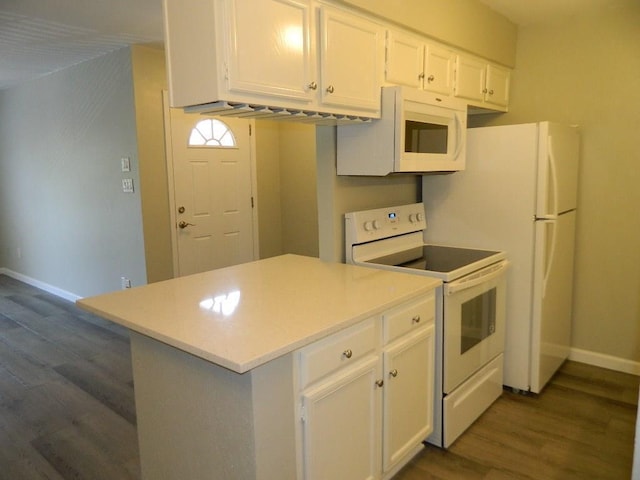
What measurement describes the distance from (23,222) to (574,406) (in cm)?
601

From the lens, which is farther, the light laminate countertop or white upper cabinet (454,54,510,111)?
white upper cabinet (454,54,510,111)

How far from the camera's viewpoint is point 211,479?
5.16 feet

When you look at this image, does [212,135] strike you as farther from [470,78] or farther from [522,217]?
[522,217]

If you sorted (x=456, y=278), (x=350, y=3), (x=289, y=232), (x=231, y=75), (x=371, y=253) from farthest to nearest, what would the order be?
(x=289, y=232)
(x=371, y=253)
(x=456, y=278)
(x=350, y=3)
(x=231, y=75)

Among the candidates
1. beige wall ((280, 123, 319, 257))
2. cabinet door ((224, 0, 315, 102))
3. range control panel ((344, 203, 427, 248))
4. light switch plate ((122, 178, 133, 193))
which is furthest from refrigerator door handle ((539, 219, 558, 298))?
light switch plate ((122, 178, 133, 193))

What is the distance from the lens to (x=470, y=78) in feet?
9.86

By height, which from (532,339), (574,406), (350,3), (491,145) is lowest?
(574,406)

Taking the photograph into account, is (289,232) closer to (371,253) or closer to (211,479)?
(371,253)

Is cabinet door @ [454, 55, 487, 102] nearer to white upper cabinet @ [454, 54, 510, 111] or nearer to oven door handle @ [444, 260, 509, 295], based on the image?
white upper cabinet @ [454, 54, 510, 111]

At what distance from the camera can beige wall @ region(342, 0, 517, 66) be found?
235cm

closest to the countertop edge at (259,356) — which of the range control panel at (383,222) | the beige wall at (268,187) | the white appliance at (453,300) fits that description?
the white appliance at (453,300)

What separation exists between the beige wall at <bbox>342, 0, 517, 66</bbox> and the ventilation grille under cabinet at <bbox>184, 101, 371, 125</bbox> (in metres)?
0.49

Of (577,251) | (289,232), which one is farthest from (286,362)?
(289,232)

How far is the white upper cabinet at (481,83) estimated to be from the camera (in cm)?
292
